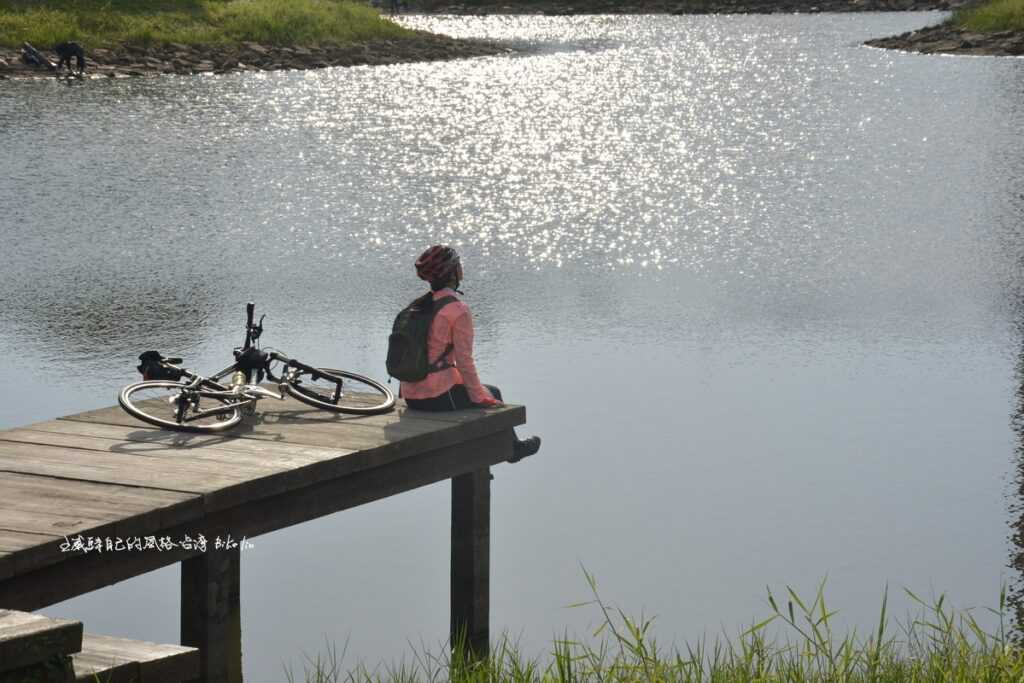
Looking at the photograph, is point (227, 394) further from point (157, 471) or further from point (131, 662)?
point (131, 662)

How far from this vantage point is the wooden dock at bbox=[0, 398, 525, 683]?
795 cm

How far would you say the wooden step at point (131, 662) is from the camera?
6148mm

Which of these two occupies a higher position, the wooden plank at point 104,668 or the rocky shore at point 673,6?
the rocky shore at point 673,6

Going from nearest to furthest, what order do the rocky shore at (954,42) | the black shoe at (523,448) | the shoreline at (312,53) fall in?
the black shoe at (523,448) → the shoreline at (312,53) → the rocky shore at (954,42)

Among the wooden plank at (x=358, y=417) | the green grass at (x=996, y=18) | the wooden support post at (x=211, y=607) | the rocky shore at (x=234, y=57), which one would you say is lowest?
the wooden support post at (x=211, y=607)

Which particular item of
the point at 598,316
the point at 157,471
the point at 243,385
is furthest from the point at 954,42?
the point at 157,471

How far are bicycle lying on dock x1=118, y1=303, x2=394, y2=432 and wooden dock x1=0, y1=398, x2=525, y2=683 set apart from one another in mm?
85

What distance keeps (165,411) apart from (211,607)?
1.83 metres

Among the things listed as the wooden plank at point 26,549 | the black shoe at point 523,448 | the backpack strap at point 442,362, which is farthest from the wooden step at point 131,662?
the black shoe at point 523,448

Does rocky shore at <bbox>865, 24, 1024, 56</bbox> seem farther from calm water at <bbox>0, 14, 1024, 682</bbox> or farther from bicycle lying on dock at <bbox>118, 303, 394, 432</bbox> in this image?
bicycle lying on dock at <bbox>118, 303, 394, 432</bbox>

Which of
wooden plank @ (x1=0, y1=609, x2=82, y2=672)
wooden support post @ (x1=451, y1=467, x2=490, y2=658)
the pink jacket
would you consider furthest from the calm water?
wooden plank @ (x1=0, y1=609, x2=82, y2=672)

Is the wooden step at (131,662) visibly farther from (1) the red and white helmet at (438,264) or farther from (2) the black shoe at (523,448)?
(2) the black shoe at (523,448)

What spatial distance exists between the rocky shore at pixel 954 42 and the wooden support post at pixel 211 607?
57142 mm

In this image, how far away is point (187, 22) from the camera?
6216 cm
